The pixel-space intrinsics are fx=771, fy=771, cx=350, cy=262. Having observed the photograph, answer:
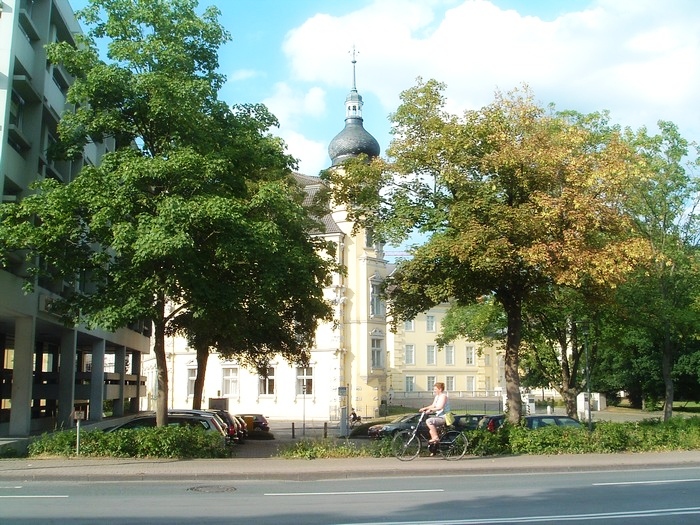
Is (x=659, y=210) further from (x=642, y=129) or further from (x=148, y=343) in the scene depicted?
(x=148, y=343)

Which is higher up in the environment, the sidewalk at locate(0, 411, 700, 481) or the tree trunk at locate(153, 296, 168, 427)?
the tree trunk at locate(153, 296, 168, 427)

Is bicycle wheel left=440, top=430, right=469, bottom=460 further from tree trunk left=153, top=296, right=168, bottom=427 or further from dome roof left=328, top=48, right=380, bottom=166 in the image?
dome roof left=328, top=48, right=380, bottom=166

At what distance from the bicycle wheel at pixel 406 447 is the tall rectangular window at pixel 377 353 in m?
40.4

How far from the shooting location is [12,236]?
18297 millimetres

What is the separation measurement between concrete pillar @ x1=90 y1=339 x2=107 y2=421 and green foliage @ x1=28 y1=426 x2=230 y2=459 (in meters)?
20.4

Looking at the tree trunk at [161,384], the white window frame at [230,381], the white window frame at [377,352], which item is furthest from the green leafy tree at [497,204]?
the white window frame at [230,381]

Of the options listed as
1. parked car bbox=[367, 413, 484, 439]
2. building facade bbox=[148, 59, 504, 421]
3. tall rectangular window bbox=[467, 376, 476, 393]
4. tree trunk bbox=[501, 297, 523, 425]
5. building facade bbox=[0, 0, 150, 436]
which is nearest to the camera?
tree trunk bbox=[501, 297, 523, 425]

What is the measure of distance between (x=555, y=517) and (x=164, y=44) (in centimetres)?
1516

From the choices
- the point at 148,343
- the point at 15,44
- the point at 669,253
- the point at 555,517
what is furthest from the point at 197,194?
the point at 148,343

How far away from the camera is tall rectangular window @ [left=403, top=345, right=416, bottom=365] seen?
3037 inches

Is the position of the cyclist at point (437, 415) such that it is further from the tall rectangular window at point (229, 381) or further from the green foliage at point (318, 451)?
the tall rectangular window at point (229, 381)

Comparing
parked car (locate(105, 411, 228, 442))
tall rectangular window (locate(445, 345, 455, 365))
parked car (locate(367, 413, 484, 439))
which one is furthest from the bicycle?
tall rectangular window (locate(445, 345, 455, 365))

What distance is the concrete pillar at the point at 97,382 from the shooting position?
38.1 metres

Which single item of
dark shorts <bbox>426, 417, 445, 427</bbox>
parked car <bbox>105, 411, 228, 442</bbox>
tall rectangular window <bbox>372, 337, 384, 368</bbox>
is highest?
tall rectangular window <bbox>372, 337, 384, 368</bbox>
